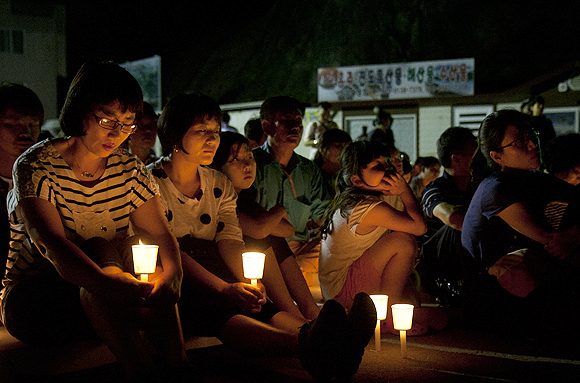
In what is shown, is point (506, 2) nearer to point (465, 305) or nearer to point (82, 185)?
point (465, 305)

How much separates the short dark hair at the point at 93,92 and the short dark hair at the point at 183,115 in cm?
59

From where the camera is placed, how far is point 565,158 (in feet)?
16.4

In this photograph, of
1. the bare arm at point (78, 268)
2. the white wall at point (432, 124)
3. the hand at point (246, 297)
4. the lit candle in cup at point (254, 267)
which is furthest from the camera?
the white wall at point (432, 124)

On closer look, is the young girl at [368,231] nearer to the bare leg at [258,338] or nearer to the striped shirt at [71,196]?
the bare leg at [258,338]

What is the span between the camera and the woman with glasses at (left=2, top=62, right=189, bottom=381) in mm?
2439

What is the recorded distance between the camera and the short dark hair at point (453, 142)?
5.12m

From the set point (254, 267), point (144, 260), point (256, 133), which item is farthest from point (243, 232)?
point (256, 133)

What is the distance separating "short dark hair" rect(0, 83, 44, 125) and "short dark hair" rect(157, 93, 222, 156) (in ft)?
3.32

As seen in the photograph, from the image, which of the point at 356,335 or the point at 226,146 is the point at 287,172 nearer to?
the point at 226,146

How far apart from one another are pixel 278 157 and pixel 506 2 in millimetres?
19308

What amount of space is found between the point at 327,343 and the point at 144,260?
36.0 inches

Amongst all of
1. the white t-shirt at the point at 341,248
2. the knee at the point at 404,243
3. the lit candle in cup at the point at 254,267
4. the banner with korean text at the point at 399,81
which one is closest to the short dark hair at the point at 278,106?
the white t-shirt at the point at 341,248

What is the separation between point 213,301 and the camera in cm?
300

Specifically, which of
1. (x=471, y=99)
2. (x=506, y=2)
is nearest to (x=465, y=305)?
(x=471, y=99)
